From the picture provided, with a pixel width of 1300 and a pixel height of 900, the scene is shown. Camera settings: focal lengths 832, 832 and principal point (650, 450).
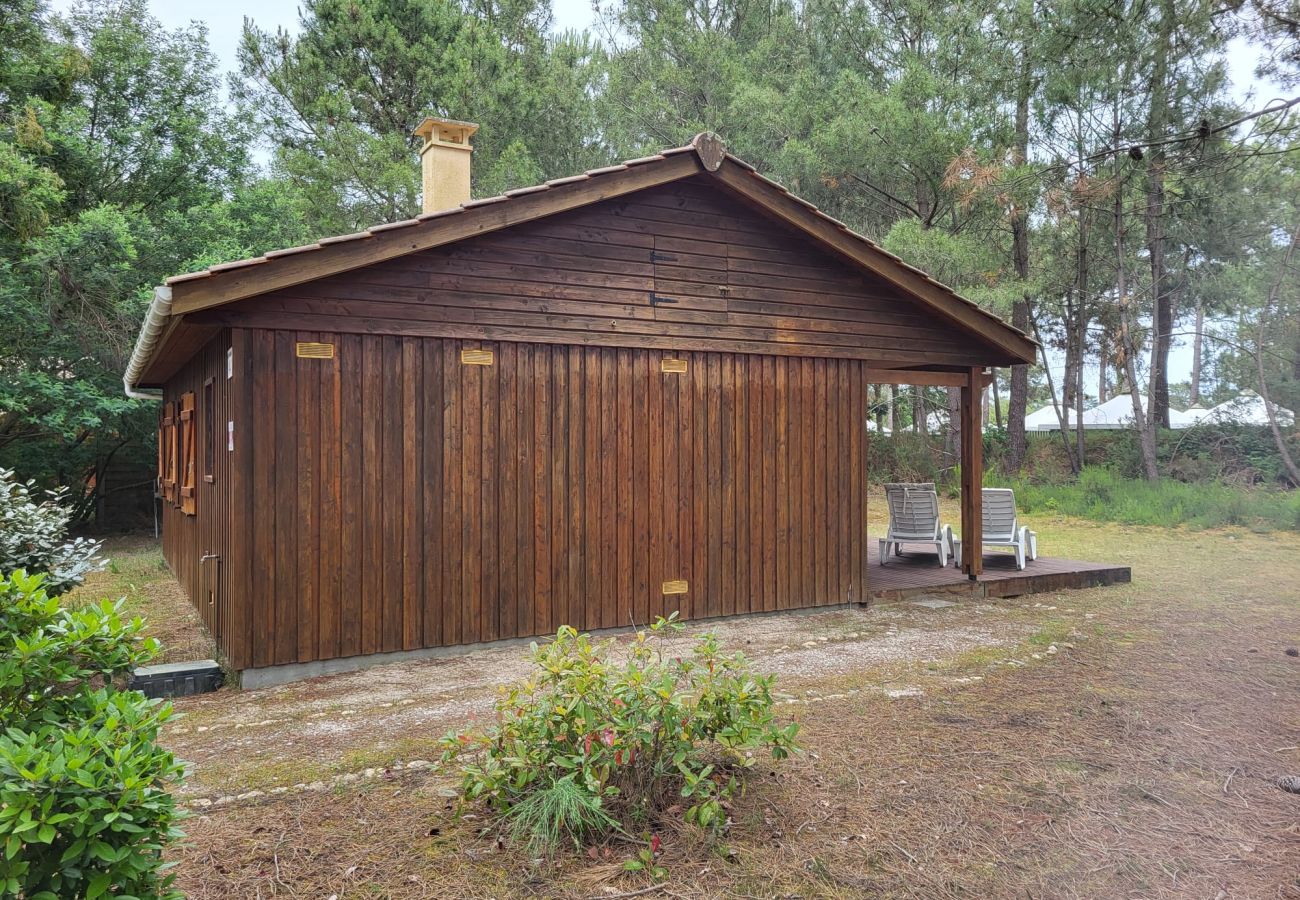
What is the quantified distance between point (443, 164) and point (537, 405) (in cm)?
244

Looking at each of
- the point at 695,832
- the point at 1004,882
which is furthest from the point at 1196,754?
the point at 695,832

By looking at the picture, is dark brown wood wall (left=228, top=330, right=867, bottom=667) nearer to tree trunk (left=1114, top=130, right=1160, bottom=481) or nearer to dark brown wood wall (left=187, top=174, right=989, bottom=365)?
dark brown wood wall (left=187, top=174, right=989, bottom=365)

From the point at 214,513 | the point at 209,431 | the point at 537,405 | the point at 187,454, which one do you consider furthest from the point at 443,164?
the point at 187,454

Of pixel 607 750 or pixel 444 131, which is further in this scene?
pixel 444 131

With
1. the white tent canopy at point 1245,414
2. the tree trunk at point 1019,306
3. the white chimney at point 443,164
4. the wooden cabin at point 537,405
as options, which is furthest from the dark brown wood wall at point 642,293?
the white tent canopy at point 1245,414

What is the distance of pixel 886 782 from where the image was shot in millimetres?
3555

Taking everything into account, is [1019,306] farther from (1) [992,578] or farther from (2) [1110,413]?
(1) [992,578]

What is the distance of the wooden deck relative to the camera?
8190 mm

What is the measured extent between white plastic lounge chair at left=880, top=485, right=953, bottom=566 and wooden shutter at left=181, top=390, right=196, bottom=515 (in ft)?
23.6

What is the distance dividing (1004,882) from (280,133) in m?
18.4

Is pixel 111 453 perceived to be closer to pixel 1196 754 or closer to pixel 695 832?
pixel 695 832

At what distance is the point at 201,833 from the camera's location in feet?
10.2

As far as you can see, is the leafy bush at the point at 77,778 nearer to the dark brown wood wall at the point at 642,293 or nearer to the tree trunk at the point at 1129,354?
the dark brown wood wall at the point at 642,293

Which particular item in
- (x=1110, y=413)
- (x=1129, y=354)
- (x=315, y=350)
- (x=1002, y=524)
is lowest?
(x=1002, y=524)
